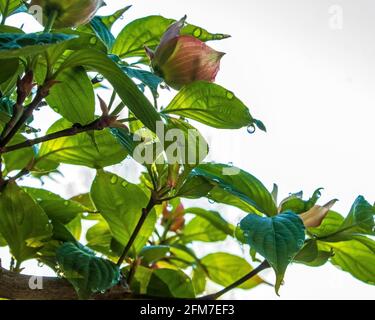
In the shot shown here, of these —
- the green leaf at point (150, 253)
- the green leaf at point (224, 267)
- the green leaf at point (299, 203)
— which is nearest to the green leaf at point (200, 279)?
the green leaf at point (224, 267)

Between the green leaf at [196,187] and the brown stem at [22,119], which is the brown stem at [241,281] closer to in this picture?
the green leaf at [196,187]

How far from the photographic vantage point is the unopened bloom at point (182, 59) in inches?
15.1

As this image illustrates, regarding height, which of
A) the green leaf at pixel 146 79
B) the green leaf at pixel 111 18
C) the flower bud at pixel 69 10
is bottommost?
the green leaf at pixel 146 79

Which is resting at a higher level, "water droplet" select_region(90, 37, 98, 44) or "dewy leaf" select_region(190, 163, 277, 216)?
"water droplet" select_region(90, 37, 98, 44)

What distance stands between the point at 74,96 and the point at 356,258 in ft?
0.93

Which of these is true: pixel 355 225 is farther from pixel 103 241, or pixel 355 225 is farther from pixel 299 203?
pixel 103 241

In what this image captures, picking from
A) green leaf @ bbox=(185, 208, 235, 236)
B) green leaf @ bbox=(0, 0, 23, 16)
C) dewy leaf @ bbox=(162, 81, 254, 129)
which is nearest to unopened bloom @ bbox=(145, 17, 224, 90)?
dewy leaf @ bbox=(162, 81, 254, 129)

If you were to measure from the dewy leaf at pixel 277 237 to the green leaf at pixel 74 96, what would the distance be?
5.6 inches

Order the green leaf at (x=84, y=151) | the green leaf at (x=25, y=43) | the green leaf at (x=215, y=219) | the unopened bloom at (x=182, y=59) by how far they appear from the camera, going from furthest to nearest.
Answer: the green leaf at (x=215, y=219) < the green leaf at (x=84, y=151) < the unopened bloom at (x=182, y=59) < the green leaf at (x=25, y=43)

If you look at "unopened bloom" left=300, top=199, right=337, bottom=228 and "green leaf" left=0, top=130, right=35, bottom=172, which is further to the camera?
"green leaf" left=0, top=130, right=35, bottom=172

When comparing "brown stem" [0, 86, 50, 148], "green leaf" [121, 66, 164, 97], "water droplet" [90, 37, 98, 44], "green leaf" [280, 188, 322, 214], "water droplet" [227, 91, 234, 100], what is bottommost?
"green leaf" [280, 188, 322, 214]

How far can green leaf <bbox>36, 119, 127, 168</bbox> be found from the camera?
19.0 inches

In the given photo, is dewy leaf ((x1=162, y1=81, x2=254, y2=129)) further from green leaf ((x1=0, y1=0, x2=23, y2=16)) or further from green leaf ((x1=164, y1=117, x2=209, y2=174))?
green leaf ((x1=0, y1=0, x2=23, y2=16))
